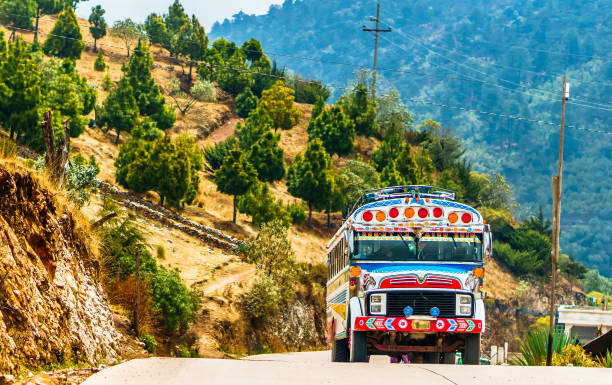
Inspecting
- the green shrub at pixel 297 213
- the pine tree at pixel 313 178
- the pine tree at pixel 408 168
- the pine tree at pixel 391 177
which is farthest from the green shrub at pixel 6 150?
the pine tree at pixel 408 168

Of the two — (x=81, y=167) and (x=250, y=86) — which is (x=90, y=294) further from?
(x=250, y=86)

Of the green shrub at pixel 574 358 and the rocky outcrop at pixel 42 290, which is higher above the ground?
the rocky outcrop at pixel 42 290

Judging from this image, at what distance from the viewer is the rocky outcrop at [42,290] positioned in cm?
1344

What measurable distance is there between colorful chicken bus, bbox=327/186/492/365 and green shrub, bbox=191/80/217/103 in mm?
113873

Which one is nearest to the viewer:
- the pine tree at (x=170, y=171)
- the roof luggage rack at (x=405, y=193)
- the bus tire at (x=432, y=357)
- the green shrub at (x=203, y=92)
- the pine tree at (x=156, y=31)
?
the roof luggage rack at (x=405, y=193)

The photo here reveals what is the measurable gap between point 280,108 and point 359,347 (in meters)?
101

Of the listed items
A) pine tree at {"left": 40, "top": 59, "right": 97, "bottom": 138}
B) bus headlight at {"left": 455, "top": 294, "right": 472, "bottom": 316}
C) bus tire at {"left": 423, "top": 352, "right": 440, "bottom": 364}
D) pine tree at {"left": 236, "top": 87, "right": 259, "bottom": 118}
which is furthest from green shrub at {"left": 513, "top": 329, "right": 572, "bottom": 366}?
pine tree at {"left": 236, "top": 87, "right": 259, "bottom": 118}

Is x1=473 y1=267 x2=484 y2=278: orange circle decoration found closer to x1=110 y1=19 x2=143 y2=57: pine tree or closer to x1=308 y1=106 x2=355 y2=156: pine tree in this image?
x1=308 y1=106 x2=355 y2=156: pine tree

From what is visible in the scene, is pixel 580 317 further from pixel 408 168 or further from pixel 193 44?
pixel 193 44

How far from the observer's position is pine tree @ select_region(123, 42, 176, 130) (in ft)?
373

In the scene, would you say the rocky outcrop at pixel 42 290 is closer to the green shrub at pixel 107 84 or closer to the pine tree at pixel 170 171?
the pine tree at pixel 170 171

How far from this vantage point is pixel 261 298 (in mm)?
57500

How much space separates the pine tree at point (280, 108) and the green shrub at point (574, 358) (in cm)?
9731

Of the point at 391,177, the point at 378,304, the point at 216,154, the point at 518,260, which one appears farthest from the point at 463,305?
the point at 518,260
